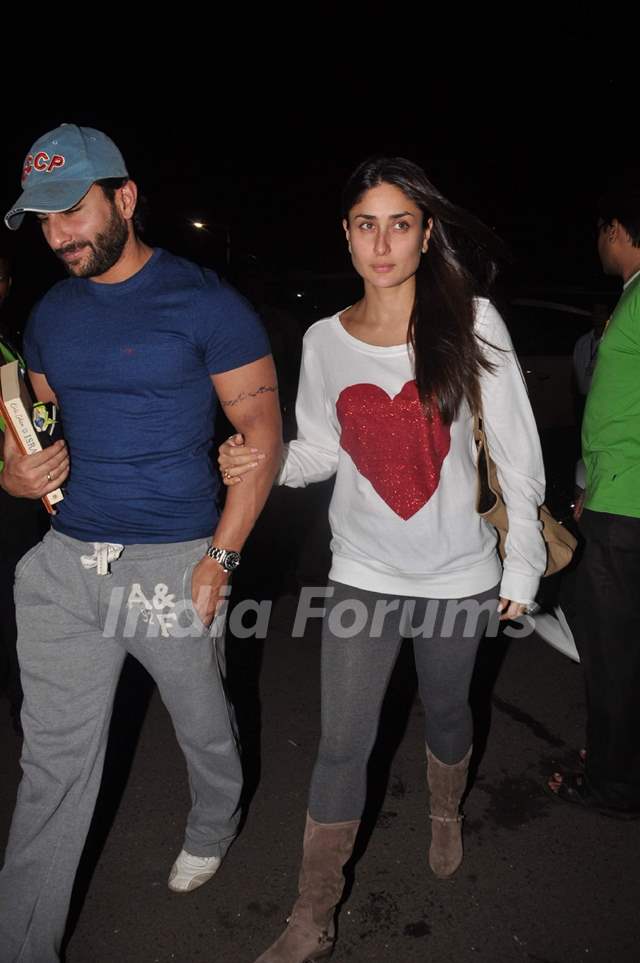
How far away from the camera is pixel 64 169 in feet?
7.27

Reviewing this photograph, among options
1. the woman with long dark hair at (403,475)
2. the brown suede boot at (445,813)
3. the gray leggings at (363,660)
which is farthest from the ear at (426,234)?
the brown suede boot at (445,813)

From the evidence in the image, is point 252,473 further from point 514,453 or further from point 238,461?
point 514,453

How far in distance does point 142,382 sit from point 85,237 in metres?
0.43

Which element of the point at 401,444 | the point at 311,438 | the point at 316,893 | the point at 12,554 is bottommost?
the point at 316,893

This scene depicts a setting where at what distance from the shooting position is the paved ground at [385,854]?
8.25ft

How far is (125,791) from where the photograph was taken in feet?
10.7

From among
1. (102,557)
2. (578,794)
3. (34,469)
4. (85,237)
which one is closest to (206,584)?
(102,557)

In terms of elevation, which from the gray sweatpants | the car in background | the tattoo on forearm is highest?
the tattoo on forearm

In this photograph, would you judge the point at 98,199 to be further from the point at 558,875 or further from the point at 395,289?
the point at 558,875

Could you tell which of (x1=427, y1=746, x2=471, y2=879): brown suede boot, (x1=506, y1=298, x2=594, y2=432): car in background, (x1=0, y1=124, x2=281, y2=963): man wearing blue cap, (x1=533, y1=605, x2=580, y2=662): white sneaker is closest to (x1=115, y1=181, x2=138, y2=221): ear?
(x1=0, y1=124, x2=281, y2=963): man wearing blue cap

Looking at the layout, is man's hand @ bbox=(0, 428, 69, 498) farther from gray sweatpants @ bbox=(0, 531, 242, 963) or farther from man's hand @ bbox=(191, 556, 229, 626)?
man's hand @ bbox=(191, 556, 229, 626)

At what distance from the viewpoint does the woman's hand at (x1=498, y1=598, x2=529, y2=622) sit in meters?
2.42

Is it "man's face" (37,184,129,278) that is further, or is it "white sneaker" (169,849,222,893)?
"white sneaker" (169,849,222,893)

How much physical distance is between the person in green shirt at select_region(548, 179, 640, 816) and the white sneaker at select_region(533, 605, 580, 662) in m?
1.07
